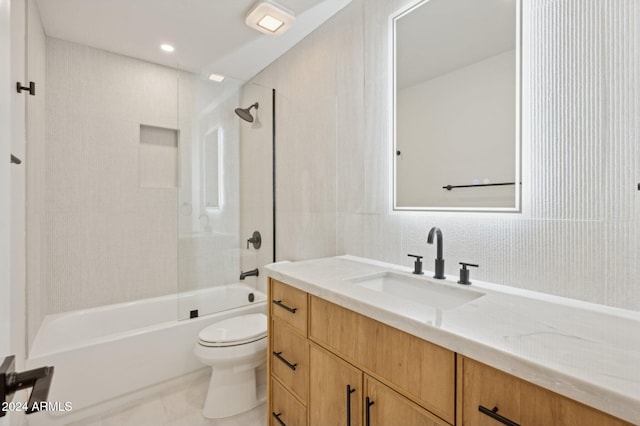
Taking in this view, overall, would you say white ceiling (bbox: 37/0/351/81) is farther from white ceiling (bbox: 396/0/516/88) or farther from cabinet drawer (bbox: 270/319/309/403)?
cabinet drawer (bbox: 270/319/309/403)

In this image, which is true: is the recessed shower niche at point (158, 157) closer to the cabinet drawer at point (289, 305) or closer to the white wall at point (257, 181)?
the white wall at point (257, 181)

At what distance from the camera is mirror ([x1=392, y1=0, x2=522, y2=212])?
1147 mm

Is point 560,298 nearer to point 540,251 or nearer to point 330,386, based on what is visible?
point 540,251

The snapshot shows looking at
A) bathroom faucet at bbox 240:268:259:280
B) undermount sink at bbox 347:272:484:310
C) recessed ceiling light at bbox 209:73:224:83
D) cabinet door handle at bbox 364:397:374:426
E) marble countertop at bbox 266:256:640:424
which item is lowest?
cabinet door handle at bbox 364:397:374:426

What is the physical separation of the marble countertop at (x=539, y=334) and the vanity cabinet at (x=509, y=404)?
0.10ft

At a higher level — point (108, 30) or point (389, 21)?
point (108, 30)

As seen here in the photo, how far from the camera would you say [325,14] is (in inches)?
76.1

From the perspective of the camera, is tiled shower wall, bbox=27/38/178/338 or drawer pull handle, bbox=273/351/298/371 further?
tiled shower wall, bbox=27/38/178/338

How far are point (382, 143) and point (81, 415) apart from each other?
7.91 feet

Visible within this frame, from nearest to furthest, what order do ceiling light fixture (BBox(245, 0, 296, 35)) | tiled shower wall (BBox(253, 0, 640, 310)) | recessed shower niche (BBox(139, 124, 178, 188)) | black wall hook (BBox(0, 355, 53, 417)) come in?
black wall hook (BBox(0, 355, 53, 417)) < tiled shower wall (BBox(253, 0, 640, 310)) < ceiling light fixture (BBox(245, 0, 296, 35)) < recessed shower niche (BBox(139, 124, 178, 188))

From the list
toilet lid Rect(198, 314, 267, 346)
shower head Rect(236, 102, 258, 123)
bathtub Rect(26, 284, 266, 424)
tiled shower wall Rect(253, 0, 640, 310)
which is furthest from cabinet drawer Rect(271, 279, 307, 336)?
shower head Rect(236, 102, 258, 123)

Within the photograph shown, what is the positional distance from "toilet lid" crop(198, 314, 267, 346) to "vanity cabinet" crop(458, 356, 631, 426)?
4.52 feet

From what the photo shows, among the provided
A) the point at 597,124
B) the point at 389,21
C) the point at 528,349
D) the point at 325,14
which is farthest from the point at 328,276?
the point at 325,14

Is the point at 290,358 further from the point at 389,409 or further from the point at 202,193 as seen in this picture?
the point at 202,193
